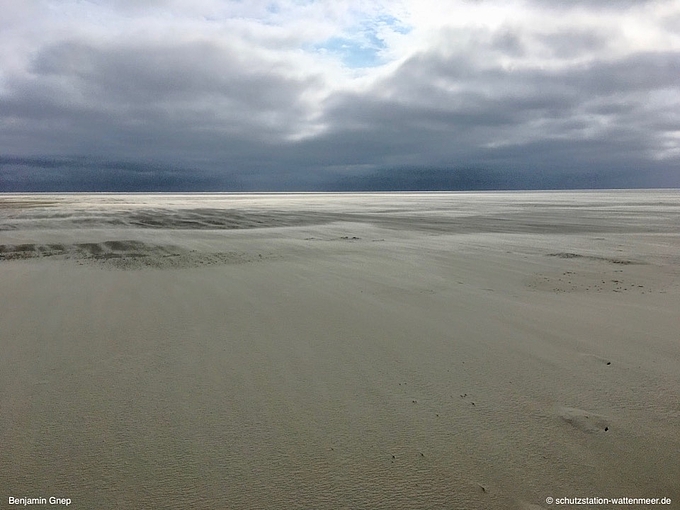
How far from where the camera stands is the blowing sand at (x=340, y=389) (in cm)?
237

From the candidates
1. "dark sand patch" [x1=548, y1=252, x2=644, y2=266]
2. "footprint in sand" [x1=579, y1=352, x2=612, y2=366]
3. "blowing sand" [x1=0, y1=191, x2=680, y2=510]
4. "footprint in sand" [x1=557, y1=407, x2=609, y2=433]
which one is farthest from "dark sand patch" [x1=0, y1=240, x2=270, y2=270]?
"footprint in sand" [x1=557, y1=407, x2=609, y2=433]

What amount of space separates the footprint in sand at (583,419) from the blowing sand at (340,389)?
0.04ft

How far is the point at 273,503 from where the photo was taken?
2229 mm

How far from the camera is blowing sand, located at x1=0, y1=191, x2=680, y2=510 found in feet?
7.78

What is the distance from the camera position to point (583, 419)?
299 cm

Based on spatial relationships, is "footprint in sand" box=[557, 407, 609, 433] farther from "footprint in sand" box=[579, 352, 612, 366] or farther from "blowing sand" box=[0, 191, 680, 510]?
"footprint in sand" box=[579, 352, 612, 366]

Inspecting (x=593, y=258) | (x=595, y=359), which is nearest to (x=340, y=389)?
(x=595, y=359)

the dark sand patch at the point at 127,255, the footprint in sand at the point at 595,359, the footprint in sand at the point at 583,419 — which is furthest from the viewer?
the dark sand patch at the point at 127,255

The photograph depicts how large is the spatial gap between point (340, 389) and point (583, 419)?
5.73ft

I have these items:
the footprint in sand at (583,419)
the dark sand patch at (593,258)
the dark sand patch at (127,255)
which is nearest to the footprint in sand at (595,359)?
the footprint in sand at (583,419)

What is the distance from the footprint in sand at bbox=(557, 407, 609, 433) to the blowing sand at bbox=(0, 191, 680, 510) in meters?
0.01

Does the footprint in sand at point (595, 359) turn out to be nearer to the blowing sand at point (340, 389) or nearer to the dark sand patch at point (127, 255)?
the blowing sand at point (340, 389)

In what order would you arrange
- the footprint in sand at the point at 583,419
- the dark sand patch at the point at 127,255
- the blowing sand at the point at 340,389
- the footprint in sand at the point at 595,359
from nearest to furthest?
the blowing sand at the point at 340,389
the footprint in sand at the point at 583,419
the footprint in sand at the point at 595,359
the dark sand patch at the point at 127,255

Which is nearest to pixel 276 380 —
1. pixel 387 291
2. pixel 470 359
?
pixel 470 359
